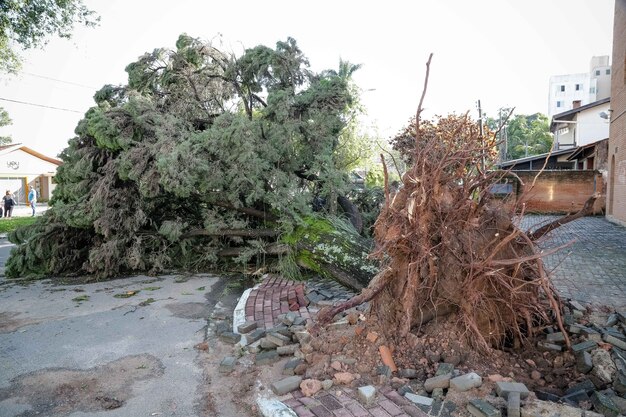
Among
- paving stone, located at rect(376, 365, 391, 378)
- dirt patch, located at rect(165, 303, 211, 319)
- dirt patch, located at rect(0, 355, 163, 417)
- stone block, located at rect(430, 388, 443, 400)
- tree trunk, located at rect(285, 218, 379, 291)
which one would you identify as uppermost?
tree trunk, located at rect(285, 218, 379, 291)

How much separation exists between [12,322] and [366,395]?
472cm

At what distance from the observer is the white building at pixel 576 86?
73.4 m

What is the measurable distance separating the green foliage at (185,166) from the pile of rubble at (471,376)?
3.13m

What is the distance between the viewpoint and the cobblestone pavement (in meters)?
5.38

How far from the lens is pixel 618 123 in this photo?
14641mm

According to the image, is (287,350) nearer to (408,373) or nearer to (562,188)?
(408,373)

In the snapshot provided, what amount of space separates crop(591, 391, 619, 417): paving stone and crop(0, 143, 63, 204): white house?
38.0 metres

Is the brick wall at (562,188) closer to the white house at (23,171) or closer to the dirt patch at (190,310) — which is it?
the dirt patch at (190,310)

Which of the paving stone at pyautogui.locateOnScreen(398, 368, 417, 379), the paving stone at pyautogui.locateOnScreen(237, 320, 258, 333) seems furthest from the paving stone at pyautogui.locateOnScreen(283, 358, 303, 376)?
the paving stone at pyautogui.locateOnScreen(237, 320, 258, 333)

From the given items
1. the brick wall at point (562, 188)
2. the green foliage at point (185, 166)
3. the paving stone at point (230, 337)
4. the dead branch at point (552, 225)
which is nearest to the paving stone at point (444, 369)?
the dead branch at point (552, 225)

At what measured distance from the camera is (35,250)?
7.50 meters

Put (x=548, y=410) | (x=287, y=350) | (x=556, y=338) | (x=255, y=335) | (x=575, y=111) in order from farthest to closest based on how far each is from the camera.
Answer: (x=575, y=111) < (x=255, y=335) < (x=287, y=350) < (x=556, y=338) < (x=548, y=410)

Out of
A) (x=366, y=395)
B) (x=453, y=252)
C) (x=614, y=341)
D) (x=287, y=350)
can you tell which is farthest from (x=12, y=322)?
(x=614, y=341)

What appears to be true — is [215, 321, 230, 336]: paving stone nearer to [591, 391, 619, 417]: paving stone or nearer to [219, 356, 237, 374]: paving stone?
[219, 356, 237, 374]: paving stone
